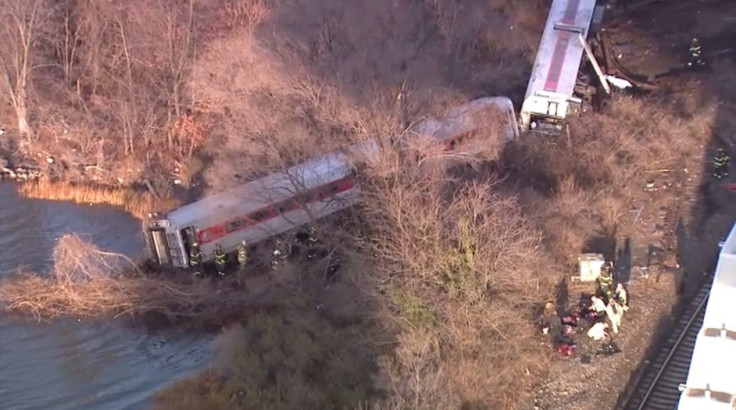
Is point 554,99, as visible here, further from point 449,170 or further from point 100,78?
point 100,78

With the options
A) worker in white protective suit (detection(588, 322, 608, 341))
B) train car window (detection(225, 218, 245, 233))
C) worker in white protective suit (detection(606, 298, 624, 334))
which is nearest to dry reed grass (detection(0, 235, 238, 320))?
train car window (detection(225, 218, 245, 233))

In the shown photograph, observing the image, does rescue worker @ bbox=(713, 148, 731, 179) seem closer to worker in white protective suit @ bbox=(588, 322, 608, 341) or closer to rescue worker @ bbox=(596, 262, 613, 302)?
rescue worker @ bbox=(596, 262, 613, 302)

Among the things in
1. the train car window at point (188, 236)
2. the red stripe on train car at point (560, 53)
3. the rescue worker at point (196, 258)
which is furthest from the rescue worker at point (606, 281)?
the train car window at point (188, 236)

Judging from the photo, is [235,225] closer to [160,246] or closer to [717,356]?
[160,246]

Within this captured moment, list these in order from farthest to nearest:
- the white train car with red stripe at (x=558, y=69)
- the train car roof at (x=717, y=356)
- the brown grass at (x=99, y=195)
Result: the white train car with red stripe at (x=558, y=69) → the brown grass at (x=99, y=195) → the train car roof at (x=717, y=356)

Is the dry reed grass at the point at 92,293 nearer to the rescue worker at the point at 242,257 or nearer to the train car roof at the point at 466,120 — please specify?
the rescue worker at the point at 242,257

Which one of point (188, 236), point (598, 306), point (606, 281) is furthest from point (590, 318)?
point (188, 236)
